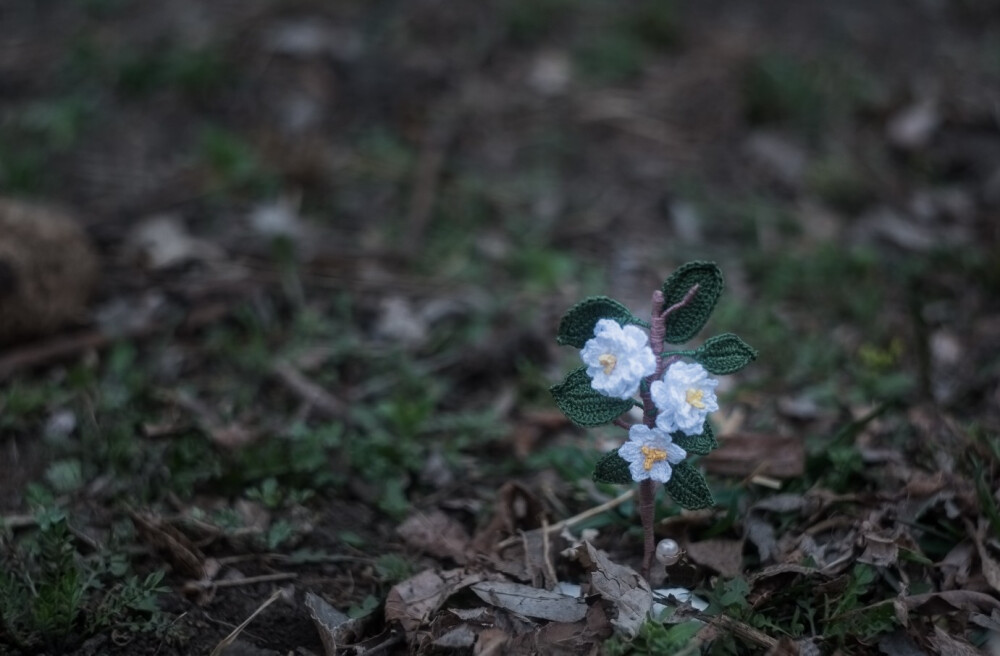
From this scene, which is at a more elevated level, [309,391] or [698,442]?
[698,442]

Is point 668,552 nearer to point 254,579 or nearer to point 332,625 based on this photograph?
point 332,625

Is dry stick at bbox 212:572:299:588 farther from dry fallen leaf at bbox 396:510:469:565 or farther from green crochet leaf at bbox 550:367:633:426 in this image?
green crochet leaf at bbox 550:367:633:426

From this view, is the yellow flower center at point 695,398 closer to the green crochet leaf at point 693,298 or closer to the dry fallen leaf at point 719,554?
the green crochet leaf at point 693,298

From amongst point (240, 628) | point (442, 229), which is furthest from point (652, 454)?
point (442, 229)

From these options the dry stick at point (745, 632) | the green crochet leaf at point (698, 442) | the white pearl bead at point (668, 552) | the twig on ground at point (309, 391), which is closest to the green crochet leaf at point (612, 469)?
the green crochet leaf at point (698, 442)

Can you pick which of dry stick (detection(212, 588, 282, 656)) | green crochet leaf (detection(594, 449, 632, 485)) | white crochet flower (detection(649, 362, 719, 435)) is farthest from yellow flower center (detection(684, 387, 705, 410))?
dry stick (detection(212, 588, 282, 656))

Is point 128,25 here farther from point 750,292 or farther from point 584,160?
point 750,292

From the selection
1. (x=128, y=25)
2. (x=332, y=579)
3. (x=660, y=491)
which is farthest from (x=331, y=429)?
(x=128, y=25)
